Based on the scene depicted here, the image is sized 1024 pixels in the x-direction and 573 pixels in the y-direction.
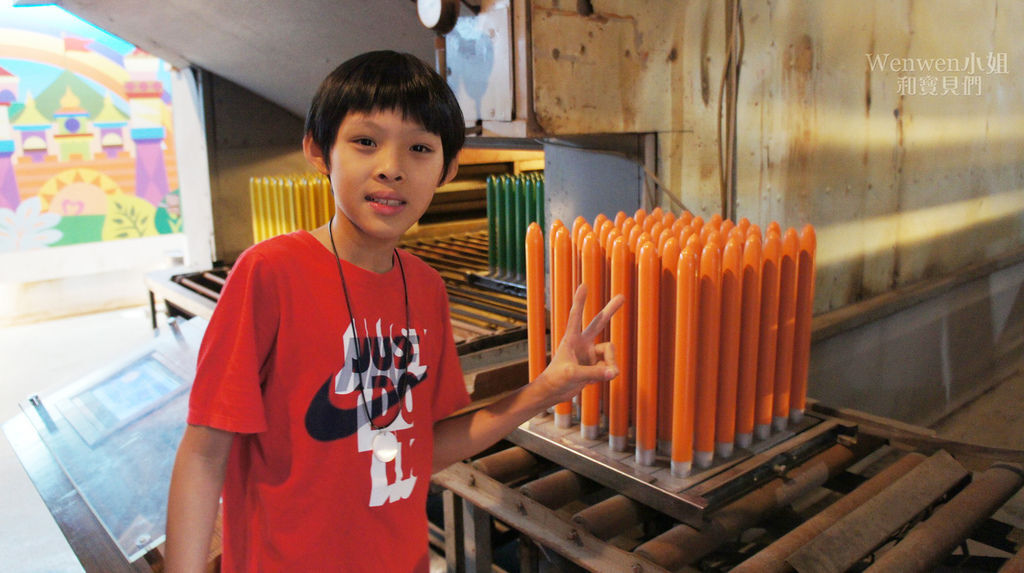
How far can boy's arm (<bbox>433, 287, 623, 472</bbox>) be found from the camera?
3.84 ft

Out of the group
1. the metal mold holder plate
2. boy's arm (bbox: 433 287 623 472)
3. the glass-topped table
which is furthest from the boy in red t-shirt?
the glass-topped table

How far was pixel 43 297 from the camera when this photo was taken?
21.9 ft

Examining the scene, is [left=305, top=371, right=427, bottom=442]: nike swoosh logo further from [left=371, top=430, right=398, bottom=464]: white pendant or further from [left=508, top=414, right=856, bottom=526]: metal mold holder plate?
[left=508, top=414, right=856, bottom=526]: metal mold holder plate

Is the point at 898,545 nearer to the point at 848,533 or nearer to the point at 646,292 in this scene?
the point at 848,533

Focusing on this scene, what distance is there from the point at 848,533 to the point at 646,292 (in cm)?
61

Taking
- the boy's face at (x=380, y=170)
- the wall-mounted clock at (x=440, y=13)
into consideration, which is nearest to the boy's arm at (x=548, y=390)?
the boy's face at (x=380, y=170)

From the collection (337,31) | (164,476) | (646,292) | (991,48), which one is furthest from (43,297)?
(991,48)

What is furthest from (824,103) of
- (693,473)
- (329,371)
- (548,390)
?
(329,371)

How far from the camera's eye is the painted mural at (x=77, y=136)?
6.16 m

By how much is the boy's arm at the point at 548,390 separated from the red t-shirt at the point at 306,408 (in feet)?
0.47

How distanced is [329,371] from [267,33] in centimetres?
378

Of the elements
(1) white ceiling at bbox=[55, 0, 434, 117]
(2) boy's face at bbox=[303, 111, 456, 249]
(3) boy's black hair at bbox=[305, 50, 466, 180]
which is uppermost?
(1) white ceiling at bbox=[55, 0, 434, 117]

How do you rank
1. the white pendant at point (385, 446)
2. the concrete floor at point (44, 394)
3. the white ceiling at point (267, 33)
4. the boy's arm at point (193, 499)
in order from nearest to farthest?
1. the boy's arm at point (193, 499)
2. the white pendant at point (385, 446)
3. the concrete floor at point (44, 394)
4. the white ceiling at point (267, 33)

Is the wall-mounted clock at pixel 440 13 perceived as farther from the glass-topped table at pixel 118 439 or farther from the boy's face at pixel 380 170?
the boy's face at pixel 380 170
